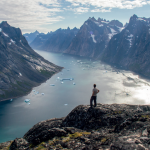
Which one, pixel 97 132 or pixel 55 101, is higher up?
pixel 97 132

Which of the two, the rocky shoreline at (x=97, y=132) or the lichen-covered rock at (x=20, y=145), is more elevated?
the rocky shoreline at (x=97, y=132)

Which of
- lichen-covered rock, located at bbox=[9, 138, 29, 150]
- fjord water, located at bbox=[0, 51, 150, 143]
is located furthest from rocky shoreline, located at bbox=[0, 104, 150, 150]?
fjord water, located at bbox=[0, 51, 150, 143]

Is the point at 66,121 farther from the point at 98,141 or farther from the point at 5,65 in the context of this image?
the point at 5,65

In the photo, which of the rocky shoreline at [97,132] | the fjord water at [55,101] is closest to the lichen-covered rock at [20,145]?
the rocky shoreline at [97,132]

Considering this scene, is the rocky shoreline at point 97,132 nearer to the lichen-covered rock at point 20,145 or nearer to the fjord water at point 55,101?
the lichen-covered rock at point 20,145

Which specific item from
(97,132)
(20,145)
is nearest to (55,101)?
(20,145)

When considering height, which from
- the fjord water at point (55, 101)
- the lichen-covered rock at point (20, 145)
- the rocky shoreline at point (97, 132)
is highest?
the rocky shoreline at point (97, 132)

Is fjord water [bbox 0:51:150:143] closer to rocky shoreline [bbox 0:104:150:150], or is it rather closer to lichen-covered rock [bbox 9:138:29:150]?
lichen-covered rock [bbox 9:138:29:150]

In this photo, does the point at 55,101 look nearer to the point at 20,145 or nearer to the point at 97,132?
the point at 20,145
